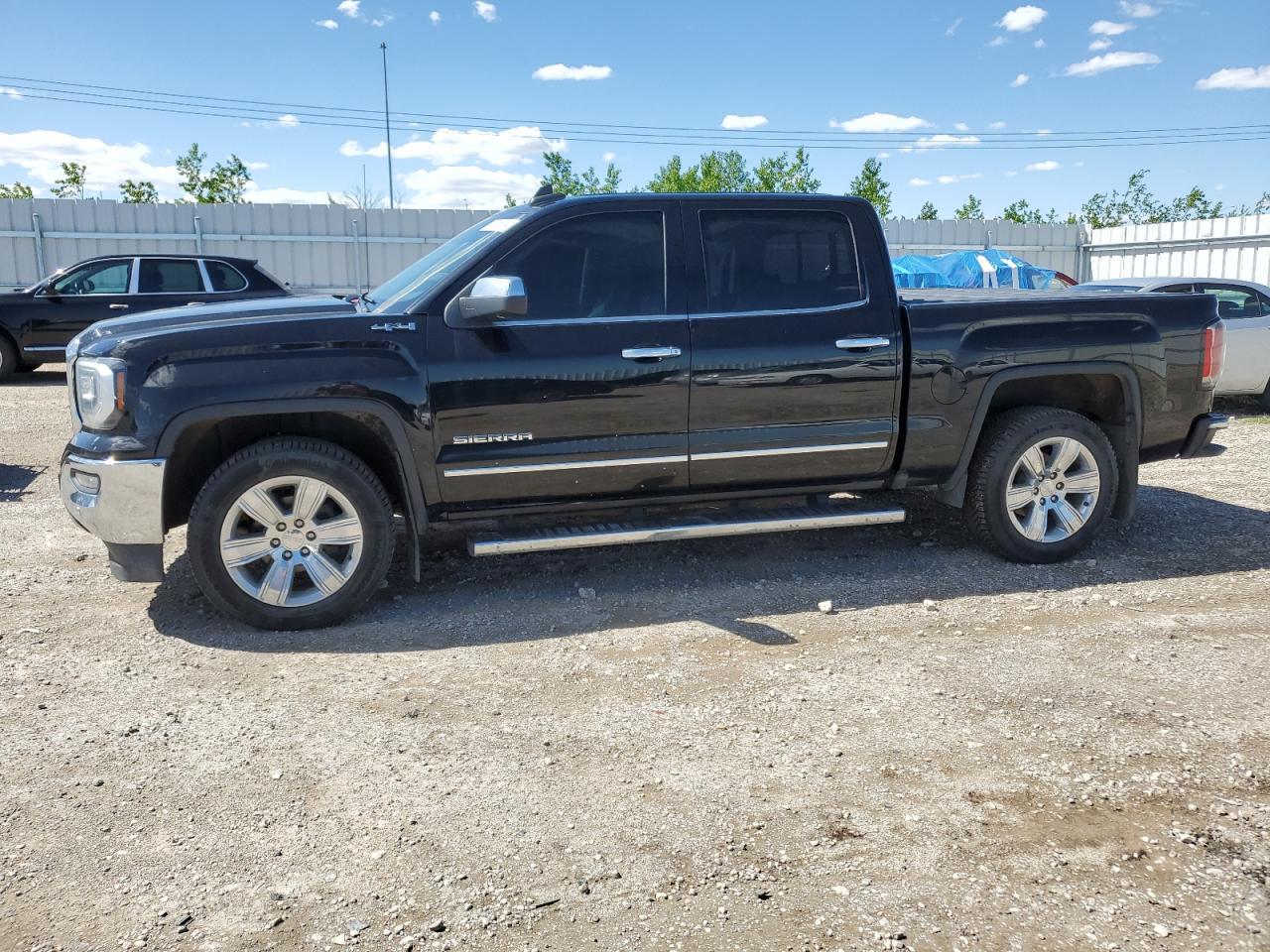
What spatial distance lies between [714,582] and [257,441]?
2.37 metres

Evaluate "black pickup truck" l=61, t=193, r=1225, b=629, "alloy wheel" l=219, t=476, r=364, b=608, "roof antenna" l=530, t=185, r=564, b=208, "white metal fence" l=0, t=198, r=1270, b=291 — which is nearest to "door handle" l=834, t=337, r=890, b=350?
"black pickup truck" l=61, t=193, r=1225, b=629

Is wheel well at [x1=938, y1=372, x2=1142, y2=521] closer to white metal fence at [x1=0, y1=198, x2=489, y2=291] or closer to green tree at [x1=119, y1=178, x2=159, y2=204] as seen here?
white metal fence at [x1=0, y1=198, x2=489, y2=291]

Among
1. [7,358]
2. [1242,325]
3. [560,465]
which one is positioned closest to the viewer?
[560,465]

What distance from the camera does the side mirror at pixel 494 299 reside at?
4.64 m

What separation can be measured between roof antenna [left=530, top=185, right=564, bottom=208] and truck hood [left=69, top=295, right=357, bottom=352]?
108cm

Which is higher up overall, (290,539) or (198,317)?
(198,317)

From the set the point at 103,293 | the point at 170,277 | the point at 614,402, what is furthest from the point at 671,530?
the point at 103,293

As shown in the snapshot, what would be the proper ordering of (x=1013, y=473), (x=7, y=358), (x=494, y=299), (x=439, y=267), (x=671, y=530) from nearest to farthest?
(x=494, y=299), (x=671, y=530), (x=439, y=267), (x=1013, y=473), (x=7, y=358)

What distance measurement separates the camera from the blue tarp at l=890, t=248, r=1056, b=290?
18.2 meters

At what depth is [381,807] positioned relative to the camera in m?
3.22

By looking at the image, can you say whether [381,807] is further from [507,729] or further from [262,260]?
[262,260]

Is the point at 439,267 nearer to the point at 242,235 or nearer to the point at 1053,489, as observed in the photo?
the point at 1053,489

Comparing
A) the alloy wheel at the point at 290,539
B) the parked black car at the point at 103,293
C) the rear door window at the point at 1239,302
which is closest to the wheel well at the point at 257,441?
the alloy wheel at the point at 290,539

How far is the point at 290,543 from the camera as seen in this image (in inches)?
186
